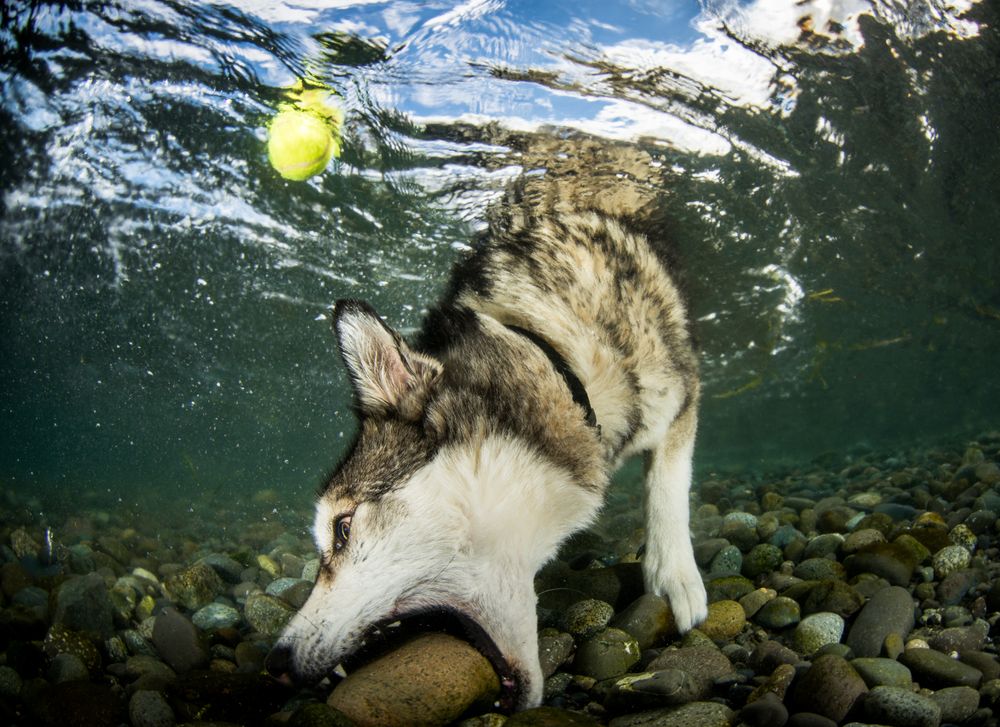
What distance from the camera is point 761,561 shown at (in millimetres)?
3465

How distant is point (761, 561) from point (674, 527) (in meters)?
0.59

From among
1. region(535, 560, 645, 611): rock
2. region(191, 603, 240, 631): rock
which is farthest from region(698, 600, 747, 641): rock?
region(191, 603, 240, 631): rock

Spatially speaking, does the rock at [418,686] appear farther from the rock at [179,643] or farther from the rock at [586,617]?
the rock at [179,643]

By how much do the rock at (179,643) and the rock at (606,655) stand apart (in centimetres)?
191

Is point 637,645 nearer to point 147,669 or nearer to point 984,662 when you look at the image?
point 984,662

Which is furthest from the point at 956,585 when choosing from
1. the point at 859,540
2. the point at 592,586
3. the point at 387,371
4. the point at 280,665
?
the point at 280,665

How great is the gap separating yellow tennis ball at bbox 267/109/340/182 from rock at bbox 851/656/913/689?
19.2 ft

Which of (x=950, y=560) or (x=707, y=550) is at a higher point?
(x=950, y=560)

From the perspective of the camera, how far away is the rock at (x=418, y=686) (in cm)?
201

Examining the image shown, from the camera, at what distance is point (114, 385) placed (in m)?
25.5

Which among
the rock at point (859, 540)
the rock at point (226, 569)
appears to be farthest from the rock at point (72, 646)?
the rock at point (859, 540)

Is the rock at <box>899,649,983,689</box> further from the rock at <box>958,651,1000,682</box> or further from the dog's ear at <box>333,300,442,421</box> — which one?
the dog's ear at <box>333,300,442,421</box>

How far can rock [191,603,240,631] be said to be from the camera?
3580 millimetres

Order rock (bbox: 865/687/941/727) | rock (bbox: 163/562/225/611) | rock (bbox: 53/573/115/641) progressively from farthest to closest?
rock (bbox: 163/562/225/611) < rock (bbox: 53/573/115/641) < rock (bbox: 865/687/941/727)
